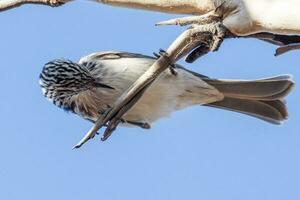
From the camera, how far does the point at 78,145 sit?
3119mm

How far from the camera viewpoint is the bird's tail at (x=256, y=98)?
527cm

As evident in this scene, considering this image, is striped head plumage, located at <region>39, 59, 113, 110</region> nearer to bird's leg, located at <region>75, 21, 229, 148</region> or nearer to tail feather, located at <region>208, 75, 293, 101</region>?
tail feather, located at <region>208, 75, 293, 101</region>

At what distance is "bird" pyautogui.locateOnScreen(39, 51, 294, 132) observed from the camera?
15.4ft

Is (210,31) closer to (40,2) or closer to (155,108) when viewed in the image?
(40,2)

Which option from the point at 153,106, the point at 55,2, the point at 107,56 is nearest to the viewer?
the point at 55,2

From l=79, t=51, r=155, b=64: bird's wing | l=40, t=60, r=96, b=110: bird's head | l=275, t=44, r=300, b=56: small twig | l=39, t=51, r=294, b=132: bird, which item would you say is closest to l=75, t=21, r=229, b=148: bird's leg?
l=275, t=44, r=300, b=56: small twig

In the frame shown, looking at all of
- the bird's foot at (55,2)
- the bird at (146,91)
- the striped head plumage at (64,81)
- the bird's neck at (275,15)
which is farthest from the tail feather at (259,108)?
the bird's neck at (275,15)

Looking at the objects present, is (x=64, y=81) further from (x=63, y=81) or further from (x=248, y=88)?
(x=248, y=88)

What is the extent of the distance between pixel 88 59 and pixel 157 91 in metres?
0.54

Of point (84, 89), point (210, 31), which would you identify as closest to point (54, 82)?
point (84, 89)

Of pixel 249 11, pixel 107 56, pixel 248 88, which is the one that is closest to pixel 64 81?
pixel 107 56

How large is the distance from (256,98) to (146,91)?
128 centimetres

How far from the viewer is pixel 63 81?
4.67 metres

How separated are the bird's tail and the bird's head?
1069mm
